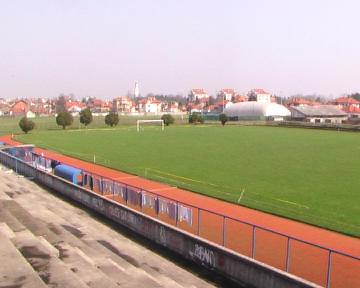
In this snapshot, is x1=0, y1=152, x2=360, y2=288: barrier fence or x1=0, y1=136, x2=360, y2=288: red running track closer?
x1=0, y1=152, x2=360, y2=288: barrier fence

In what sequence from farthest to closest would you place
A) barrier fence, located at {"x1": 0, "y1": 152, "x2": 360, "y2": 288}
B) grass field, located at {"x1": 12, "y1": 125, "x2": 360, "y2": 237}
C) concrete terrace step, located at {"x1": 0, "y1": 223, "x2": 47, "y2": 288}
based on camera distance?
1. grass field, located at {"x1": 12, "y1": 125, "x2": 360, "y2": 237}
2. barrier fence, located at {"x1": 0, "y1": 152, "x2": 360, "y2": 288}
3. concrete terrace step, located at {"x1": 0, "y1": 223, "x2": 47, "y2": 288}

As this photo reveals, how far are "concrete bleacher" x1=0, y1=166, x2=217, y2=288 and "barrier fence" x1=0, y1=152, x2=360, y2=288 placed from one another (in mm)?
1592

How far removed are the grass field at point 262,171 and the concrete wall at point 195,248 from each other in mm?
6417

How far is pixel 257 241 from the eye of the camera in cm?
1560

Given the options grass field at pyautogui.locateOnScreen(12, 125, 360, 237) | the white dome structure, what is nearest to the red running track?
grass field at pyautogui.locateOnScreen(12, 125, 360, 237)

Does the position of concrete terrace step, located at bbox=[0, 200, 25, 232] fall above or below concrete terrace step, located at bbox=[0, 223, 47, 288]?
below

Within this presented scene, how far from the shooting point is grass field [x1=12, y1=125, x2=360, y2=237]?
21.6 meters

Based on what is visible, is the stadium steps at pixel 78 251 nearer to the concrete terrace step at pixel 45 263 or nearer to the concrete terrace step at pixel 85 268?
the concrete terrace step at pixel 85 268

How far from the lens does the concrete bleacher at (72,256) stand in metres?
12.7

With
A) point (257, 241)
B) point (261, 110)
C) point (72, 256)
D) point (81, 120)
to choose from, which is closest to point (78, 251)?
point (72, 256)

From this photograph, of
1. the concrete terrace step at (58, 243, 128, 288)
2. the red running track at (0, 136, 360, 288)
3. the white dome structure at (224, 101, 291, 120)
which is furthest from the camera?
the white dome structure at (224, 101, 291, 120)

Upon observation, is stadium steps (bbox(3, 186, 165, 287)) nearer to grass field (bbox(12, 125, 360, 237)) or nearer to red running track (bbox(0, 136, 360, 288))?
red running track (bbox(0, 136, 360, 288))

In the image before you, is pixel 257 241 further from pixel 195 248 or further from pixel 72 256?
pixel 72 256

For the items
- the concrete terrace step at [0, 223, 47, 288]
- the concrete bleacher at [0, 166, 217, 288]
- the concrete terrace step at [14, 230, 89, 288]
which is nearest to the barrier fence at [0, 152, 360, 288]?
the concrete bleacher at [0, 166, 217, 288]
